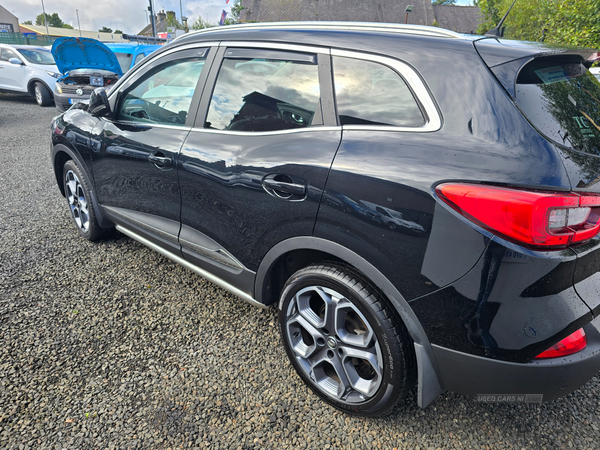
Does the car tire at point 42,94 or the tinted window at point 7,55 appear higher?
the tinted window at point 7,55

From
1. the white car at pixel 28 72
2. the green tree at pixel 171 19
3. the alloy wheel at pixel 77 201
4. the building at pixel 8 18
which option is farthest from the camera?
the building at pixel 8 18

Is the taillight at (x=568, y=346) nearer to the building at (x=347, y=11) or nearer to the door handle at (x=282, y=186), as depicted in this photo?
the door handle at (x=282, y=186)

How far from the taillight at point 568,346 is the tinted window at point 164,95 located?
7.55ft

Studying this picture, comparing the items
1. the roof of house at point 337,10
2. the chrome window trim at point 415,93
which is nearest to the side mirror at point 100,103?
the chrome window trim at point 415,93

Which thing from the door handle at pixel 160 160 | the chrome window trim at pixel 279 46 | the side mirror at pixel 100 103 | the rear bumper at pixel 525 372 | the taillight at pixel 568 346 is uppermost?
the chrome window trim at pixel 279 46

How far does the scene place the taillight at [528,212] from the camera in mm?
1391

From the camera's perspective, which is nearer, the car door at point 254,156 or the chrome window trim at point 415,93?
the chrome window trim at point 415,93

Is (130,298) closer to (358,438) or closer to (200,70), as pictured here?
(200,70)

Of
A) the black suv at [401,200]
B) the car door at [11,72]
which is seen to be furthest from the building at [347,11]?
the black suv at [401,200]

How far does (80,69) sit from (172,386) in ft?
35.9

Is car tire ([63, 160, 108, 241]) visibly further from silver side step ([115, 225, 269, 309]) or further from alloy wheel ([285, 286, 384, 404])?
alloy wheel ([285, 286, 384, 404])

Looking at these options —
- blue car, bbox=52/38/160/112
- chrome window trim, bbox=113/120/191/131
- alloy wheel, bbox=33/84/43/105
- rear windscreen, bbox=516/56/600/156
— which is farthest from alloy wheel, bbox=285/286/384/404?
alloy wheel, bbox=33/84/43/105

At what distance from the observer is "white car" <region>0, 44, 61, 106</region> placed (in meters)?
12.5

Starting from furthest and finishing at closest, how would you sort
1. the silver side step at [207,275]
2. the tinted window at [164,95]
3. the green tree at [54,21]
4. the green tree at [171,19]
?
the green tree at [54,21] → the green tree at [171,19] → the tinted window at [164,95] → the silver side step at [207,275]
